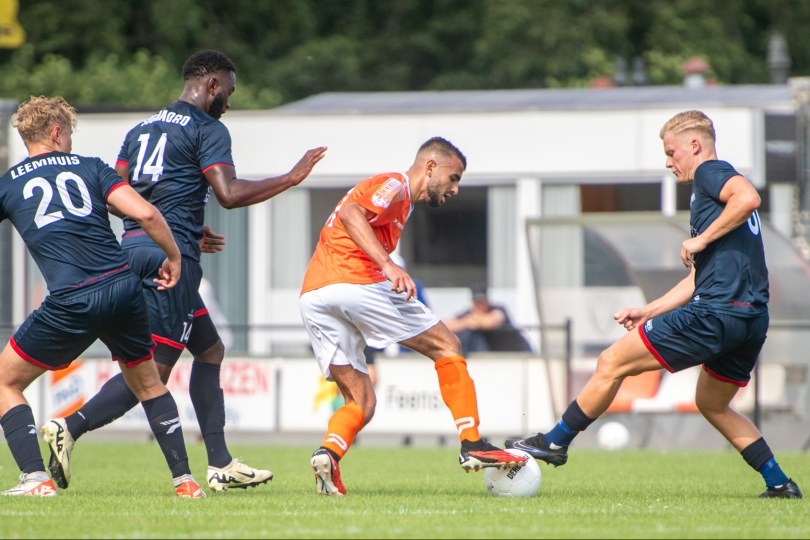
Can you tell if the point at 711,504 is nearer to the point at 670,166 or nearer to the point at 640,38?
the point at 670,166

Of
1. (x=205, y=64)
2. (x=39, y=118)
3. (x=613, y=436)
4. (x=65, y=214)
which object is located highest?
(x=205, y=64)

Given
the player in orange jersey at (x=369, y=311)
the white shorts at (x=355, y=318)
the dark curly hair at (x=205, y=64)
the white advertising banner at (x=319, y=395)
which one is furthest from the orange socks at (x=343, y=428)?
the white advertising banner at (x=319, y=395)

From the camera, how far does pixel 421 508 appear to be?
7410 mm

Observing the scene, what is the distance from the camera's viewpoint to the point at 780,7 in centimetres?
A: 3550

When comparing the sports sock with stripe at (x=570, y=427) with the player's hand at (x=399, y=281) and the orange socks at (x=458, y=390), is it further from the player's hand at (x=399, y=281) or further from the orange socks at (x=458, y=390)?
the player's hand at (x=399, y=281)

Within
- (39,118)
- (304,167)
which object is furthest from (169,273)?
(39,118)

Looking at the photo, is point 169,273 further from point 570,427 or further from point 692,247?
point 692,247

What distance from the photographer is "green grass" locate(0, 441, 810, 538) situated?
6371 millimetres

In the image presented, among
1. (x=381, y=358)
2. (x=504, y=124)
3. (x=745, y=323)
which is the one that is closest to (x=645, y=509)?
(x=745, y=323)

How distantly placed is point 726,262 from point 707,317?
1.09 ft

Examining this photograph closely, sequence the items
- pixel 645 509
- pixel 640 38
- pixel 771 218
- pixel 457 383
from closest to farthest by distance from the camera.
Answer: pixel 645 509 → pixel 457 383 → pixel 771 218 → pixel 640 38

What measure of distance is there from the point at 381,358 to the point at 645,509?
8.55 m

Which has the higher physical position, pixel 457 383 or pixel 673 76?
pixel 673 76

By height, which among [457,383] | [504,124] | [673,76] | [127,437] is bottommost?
[127,437]
